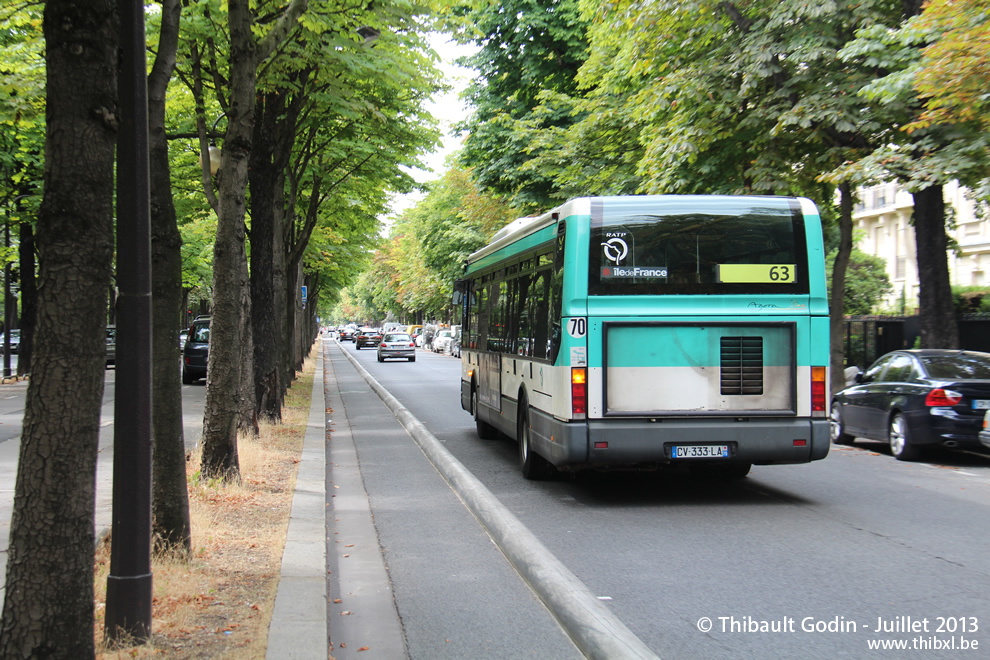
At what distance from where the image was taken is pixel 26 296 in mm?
30328

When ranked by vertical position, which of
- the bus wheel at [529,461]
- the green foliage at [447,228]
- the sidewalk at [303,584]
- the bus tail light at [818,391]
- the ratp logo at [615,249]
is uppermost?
the green foliage at [447,228]

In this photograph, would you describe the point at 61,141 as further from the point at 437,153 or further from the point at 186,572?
the point at 437,153

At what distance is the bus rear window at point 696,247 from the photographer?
9.07m

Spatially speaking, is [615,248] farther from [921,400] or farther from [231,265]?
[921,400]

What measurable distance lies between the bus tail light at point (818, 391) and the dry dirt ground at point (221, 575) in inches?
196

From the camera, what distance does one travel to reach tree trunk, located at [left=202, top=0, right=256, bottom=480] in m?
9.12

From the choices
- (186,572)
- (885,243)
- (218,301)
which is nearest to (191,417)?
(218,301)

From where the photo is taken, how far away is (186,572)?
5.98 meters

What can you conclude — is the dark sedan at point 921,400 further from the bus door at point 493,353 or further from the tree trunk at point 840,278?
the bus door at point 493,353

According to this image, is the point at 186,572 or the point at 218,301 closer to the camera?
the point at 186,572

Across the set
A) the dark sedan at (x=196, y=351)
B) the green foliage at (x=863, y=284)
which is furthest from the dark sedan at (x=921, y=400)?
the dark sedan at (x=196, y=351)

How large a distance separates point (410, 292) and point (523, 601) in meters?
83.2

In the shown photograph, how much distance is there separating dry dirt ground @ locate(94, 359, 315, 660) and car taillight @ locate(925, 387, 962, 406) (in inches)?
313

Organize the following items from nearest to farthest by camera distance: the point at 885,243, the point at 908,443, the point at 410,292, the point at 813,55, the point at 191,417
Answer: the point at 908,443 < the point at 813,55 < the point at 191,417 < the point at 885,243 < the point at 410,292
